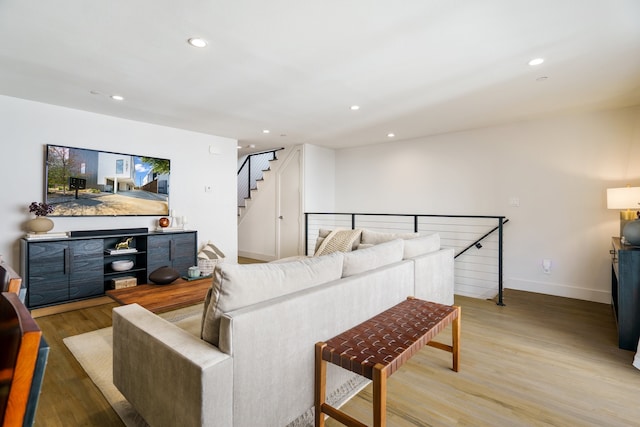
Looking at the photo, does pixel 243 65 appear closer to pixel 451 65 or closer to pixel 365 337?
pixel 451 65

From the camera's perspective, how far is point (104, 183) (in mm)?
3920

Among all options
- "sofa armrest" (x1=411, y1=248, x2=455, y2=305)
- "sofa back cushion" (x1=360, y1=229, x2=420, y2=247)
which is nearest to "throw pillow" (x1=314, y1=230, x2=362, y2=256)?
"sofa back cushion" (x1=360, y1=229, x2=420, y2=247)

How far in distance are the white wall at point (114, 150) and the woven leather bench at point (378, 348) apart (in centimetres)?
371

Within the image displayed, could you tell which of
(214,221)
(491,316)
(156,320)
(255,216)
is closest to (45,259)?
(214,221)

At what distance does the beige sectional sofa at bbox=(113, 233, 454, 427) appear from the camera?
123 centimetres

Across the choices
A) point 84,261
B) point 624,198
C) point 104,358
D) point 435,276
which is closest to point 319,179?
point 435,276

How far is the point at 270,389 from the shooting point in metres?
1.42

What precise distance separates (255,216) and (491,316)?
499 centimetres

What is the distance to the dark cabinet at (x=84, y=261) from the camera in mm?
3174

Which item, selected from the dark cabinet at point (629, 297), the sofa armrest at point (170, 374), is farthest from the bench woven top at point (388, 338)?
the dark cabinet at point (629, 297)

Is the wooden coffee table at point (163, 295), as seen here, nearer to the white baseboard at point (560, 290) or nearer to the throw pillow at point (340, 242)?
the throw pillow at point (340, 242)

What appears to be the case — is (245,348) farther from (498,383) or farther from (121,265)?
(121,265)

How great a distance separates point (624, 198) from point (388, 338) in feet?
10.8

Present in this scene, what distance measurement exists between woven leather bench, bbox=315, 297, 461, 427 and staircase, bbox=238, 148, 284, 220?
205 inches
